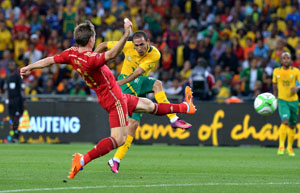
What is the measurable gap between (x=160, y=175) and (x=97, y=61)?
2.28 m

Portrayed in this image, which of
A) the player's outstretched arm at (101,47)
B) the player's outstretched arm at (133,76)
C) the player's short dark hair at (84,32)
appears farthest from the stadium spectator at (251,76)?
the player's short dark hair at (84,32)

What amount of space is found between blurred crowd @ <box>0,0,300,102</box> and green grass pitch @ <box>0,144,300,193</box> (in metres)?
7.07

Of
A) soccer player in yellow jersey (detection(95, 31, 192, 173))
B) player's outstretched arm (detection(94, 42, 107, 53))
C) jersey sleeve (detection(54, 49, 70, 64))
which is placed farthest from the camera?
soccer player in yellow jersey (detection(95, 31, 192, 173))

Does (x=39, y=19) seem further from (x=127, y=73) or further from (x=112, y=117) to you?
(x=112, y=117)

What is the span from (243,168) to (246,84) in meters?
9.71

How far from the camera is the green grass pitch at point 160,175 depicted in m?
8.31

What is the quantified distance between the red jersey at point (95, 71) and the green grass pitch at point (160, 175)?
116 cm

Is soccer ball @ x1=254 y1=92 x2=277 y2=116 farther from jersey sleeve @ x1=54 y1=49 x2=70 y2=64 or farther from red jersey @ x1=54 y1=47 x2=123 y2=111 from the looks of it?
jersey sleeve @ x1=54 y1=49 x2=70 y2=64

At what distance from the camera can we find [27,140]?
21219 mm

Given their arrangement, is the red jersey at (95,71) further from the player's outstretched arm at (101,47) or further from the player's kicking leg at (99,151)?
the player's outstretched arm at (101,47)

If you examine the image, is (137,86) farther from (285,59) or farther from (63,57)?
(285,59)

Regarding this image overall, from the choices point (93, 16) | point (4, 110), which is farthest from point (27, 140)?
point (93, 16)

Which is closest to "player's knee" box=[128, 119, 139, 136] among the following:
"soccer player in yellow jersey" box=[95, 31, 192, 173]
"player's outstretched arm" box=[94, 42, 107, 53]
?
"soccer player in yellow jersey" box=[95, 31, 192, 173]

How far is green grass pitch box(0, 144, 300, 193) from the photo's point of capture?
8312 millimetres
